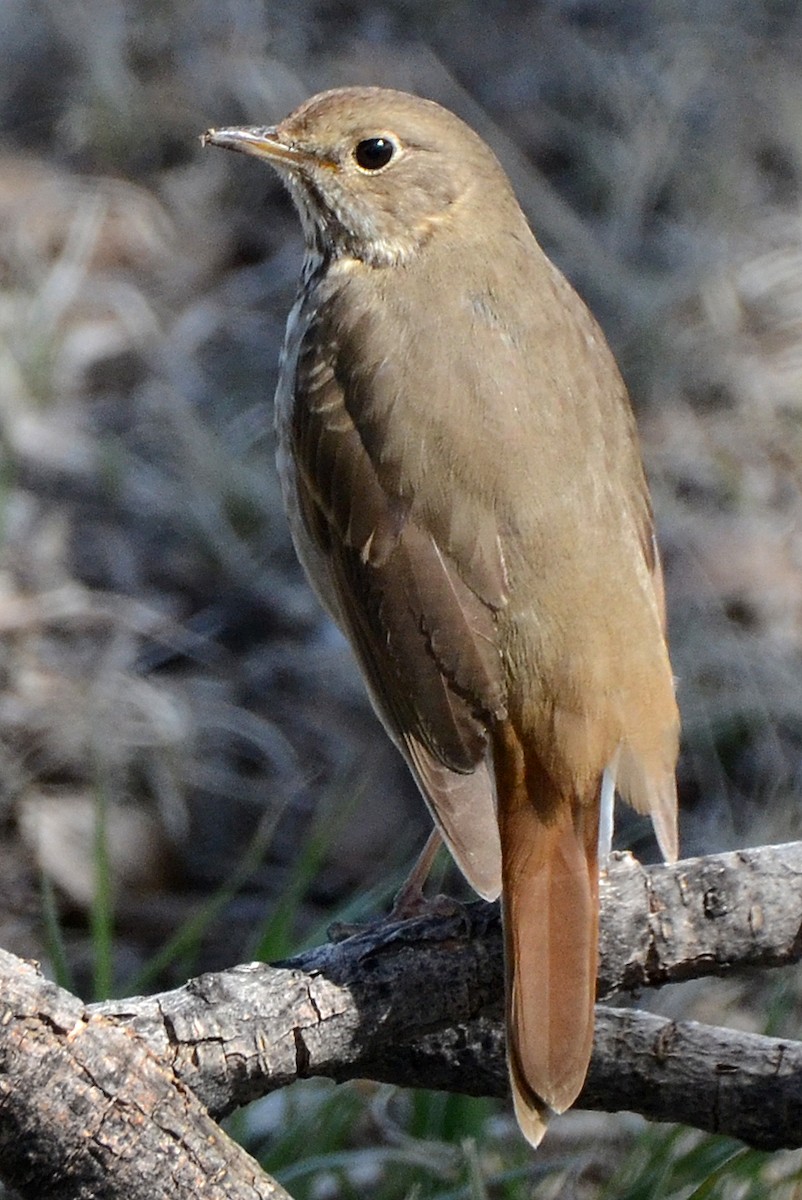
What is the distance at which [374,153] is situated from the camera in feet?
12.2

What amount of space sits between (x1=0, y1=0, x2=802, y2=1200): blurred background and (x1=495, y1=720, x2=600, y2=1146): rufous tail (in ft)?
1.90

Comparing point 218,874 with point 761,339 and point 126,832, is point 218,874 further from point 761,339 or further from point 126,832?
point 761,339

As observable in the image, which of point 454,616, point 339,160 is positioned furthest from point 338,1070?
point 339,160

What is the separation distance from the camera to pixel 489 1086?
288cm

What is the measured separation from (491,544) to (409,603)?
0.19 meters

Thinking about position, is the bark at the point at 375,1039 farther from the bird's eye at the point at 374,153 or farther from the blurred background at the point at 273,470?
the bird's eye at the point at 374,153

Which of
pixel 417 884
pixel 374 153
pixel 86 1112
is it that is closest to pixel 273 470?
pixel 374 153

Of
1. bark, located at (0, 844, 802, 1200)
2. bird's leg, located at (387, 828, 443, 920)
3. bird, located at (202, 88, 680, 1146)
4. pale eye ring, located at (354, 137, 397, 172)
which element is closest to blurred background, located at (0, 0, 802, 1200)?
bird's leg, located at (387, 828, 443, 920)

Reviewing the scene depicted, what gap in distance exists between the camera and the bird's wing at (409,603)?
2.92m

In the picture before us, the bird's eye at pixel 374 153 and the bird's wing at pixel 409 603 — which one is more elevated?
the bird's eye at pixel 374 153

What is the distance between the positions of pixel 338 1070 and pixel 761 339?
12.4ft

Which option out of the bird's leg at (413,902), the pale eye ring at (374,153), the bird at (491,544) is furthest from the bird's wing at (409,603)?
the pale eye ring at (374,153)

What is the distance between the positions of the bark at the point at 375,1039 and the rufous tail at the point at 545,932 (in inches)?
3.0

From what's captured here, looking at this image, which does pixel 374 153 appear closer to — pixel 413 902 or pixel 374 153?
pixel 374 153
